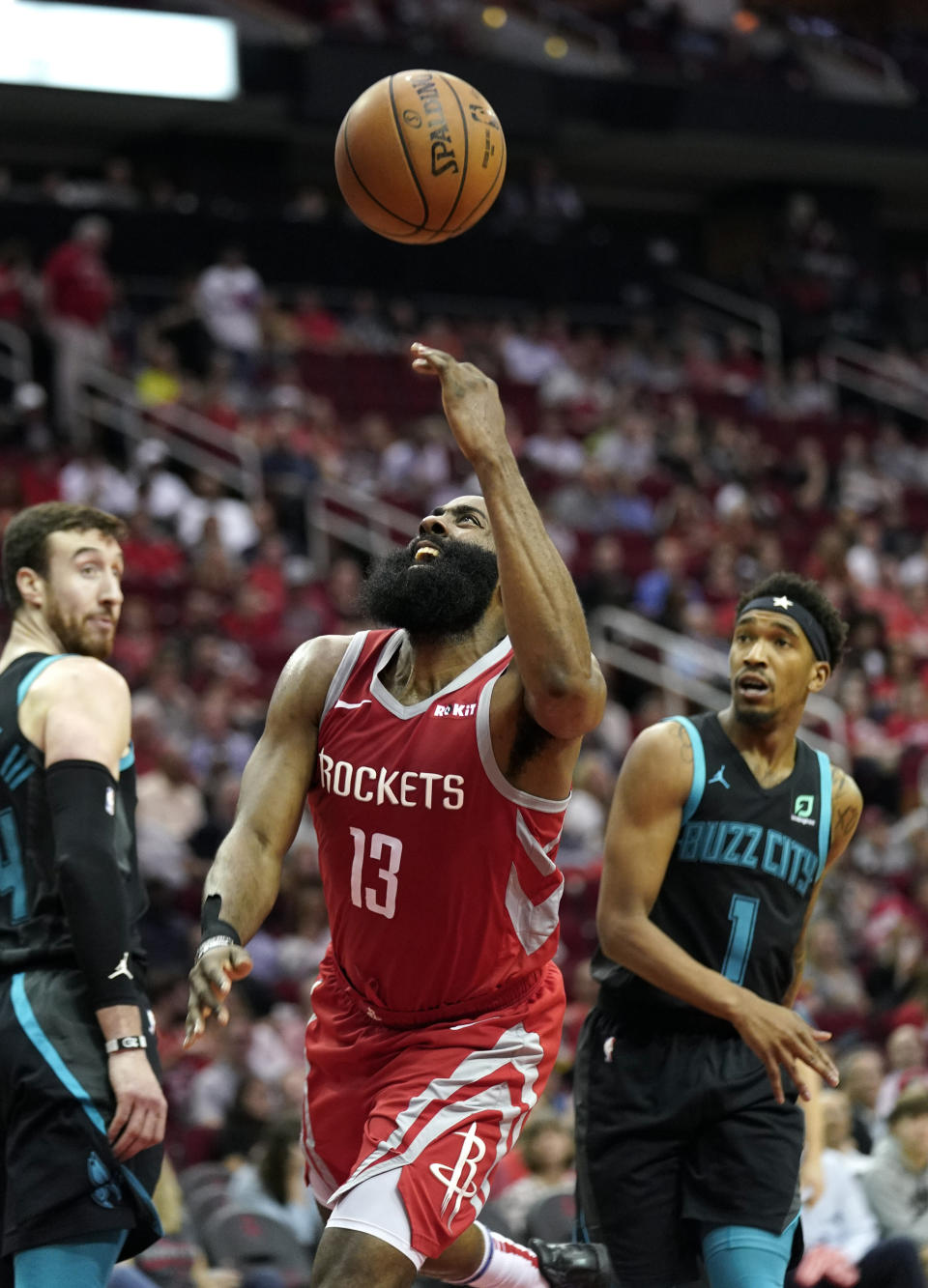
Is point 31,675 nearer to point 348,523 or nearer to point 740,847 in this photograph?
point 740,847

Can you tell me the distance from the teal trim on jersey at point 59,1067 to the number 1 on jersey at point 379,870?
2.42 feet

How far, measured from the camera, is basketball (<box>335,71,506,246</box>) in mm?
5082

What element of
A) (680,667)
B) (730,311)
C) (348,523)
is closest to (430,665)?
(680,667)

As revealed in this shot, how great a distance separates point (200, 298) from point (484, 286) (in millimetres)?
4906

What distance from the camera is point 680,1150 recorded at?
5.00 meters

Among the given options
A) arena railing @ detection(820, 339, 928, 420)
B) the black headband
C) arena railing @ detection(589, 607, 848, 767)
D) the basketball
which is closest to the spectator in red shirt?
arena railing @ detection(589, 607, 848, 767)

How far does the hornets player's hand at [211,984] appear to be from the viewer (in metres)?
3.71

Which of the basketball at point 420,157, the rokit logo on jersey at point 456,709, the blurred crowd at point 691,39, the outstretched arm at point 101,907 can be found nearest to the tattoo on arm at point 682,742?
the rokit logo on jersey at point 456,709

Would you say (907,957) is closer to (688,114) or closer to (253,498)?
(253,498)

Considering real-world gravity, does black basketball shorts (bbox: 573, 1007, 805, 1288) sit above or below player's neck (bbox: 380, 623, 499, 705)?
below

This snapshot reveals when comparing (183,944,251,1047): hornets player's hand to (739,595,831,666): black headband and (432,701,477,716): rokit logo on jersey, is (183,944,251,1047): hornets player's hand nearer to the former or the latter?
(432,701,477,716): rokit logo on jersey

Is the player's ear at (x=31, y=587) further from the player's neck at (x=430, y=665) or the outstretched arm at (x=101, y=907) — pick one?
the player's neck at (x=430, y=665)

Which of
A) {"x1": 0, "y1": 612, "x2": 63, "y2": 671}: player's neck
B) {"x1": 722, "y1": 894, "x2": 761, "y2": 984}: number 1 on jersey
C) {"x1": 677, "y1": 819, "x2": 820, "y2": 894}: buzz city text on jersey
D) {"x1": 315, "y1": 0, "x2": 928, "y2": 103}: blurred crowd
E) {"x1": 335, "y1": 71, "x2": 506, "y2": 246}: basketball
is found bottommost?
{"x1": 315, "y1": 0, "x2": 928, "y2": 103}: blurred crowd

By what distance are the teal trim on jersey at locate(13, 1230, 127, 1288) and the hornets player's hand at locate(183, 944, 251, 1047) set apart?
2.27ft
